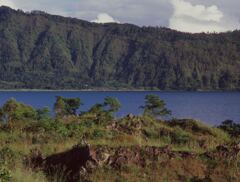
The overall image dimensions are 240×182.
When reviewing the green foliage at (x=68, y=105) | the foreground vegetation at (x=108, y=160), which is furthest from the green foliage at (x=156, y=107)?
the foreground vegetation at (x=108, y=160)

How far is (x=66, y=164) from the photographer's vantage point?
11875 millimetres

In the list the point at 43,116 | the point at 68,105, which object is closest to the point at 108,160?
the point at 43,116

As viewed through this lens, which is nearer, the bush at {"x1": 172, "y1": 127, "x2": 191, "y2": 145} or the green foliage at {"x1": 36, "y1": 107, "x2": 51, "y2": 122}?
the bush at {"x1": 172, "y1": 127, "x2": 191, "y2": 145}

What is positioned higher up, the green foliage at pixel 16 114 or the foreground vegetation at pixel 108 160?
the foreground vegetation at pixel 108 160

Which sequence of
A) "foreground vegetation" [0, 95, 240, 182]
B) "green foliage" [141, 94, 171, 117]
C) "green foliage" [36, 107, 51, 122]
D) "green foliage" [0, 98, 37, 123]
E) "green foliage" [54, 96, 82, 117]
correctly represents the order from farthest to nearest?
1. "green foliage" [54, 96, 82, 117]
2. "green foliage" [141, 94, 171, 117]
3. "green foliage" [0, 98, 37, 123]
4. "green foliage" [36, 107, 51, 122]
5. "foreground vegetation" [0, 95, 240, 182]

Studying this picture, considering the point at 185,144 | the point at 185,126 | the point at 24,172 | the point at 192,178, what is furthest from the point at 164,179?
the point at 185,126

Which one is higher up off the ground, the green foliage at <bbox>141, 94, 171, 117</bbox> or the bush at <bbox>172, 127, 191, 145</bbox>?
the bush at <bbox>172, 127, 191, 145</bbox>

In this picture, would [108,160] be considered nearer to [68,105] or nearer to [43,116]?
[43,116]

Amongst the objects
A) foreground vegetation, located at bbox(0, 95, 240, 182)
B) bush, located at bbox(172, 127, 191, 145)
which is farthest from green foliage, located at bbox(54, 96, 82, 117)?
foreground vegetation, located at bbox(0, 95, 240, 182)

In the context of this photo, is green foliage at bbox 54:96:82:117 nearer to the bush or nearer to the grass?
the grass

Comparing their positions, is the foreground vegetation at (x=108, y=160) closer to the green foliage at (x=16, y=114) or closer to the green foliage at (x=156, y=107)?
the green foliage at (x=16, y=114)

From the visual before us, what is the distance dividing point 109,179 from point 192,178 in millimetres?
1699

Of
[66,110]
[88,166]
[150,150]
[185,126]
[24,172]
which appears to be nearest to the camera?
[24,172]

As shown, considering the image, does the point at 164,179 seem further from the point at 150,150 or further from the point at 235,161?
the point at 235,161
